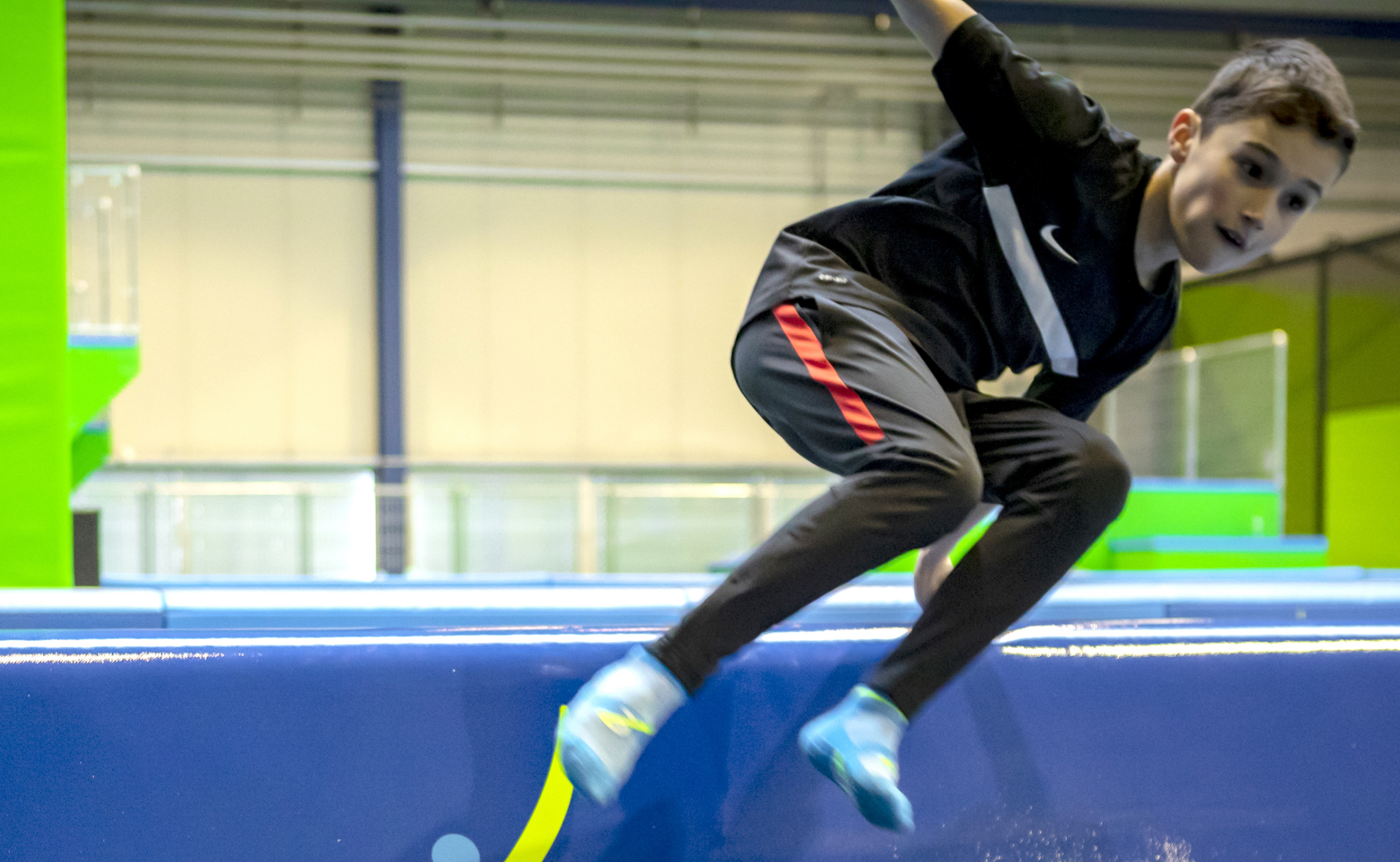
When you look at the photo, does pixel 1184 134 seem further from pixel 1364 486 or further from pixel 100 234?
pixel 1364 486

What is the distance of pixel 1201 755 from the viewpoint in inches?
44.4

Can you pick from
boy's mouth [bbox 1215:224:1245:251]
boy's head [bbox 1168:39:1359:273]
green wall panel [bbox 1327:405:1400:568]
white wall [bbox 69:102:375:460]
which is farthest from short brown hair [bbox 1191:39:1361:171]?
white wall [bbox 69:102:375:460]

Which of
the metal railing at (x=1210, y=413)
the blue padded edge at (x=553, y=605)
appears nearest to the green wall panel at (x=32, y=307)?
the blue padded edge at (x=553, y=605)

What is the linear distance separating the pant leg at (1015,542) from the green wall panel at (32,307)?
2.36 m

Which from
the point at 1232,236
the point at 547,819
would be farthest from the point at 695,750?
the point at 1232,236

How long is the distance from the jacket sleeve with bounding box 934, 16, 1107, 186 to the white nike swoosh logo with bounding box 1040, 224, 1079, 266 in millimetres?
63

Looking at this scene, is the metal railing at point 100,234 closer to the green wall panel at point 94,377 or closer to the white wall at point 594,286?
the green wall panel at point 94,377

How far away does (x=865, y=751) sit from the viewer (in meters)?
0.89

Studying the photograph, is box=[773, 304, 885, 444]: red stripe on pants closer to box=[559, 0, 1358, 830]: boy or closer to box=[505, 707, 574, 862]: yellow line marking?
box=[559, 0, 1358, 830]: boy

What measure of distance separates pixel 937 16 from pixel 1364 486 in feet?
24.4

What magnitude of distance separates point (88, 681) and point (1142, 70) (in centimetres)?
921

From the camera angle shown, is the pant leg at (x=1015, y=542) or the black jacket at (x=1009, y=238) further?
the black jacket at (x=1009, y=238)

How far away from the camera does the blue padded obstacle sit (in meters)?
0.99

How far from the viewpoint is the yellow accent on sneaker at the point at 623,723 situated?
2.92 ft
